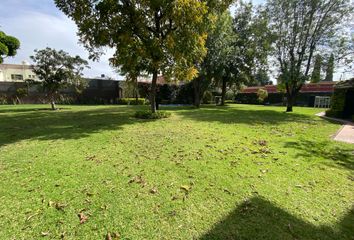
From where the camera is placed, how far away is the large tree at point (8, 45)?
1462 centimetres

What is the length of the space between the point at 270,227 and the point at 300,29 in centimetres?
1791

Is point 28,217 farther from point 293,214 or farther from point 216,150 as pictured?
point 216,150

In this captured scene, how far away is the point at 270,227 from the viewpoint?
282 centimetres

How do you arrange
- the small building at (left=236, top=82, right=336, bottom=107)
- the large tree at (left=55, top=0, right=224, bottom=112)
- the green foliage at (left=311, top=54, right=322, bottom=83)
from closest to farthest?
the large tree at (left=55, top=0, right=224, bottom=112), the green foliage at (left=311, top=54, right=322, bottom=83), the small building at (left=236, top=82, right=336, bottom=107)

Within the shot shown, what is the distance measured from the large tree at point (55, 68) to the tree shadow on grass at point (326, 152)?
14.2 meters

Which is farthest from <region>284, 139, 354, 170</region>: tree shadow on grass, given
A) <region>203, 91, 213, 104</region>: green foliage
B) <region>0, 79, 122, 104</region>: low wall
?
<region>203, 91, 213, 104</region>: green foliage

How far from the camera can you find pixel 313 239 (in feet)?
8.61

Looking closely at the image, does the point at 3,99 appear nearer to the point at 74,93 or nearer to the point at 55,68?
the point at 74,93

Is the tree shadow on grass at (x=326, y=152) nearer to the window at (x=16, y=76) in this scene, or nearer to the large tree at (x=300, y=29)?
the large tree at (x=300, y=29)

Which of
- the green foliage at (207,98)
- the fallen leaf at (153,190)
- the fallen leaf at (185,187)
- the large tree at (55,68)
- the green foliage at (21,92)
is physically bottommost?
the fallen leaf at (185,187)

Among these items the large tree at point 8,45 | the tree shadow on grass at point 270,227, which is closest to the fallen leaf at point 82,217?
the tree shadow on grass at point 270,227

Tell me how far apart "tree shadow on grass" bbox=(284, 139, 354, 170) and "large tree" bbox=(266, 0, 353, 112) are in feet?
36.5

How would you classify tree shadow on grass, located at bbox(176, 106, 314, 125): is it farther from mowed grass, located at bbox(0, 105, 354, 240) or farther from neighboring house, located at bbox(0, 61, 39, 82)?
neighboring house, located at bbox(0, 61, 39, 82)

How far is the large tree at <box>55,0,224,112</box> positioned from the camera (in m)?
9.25
